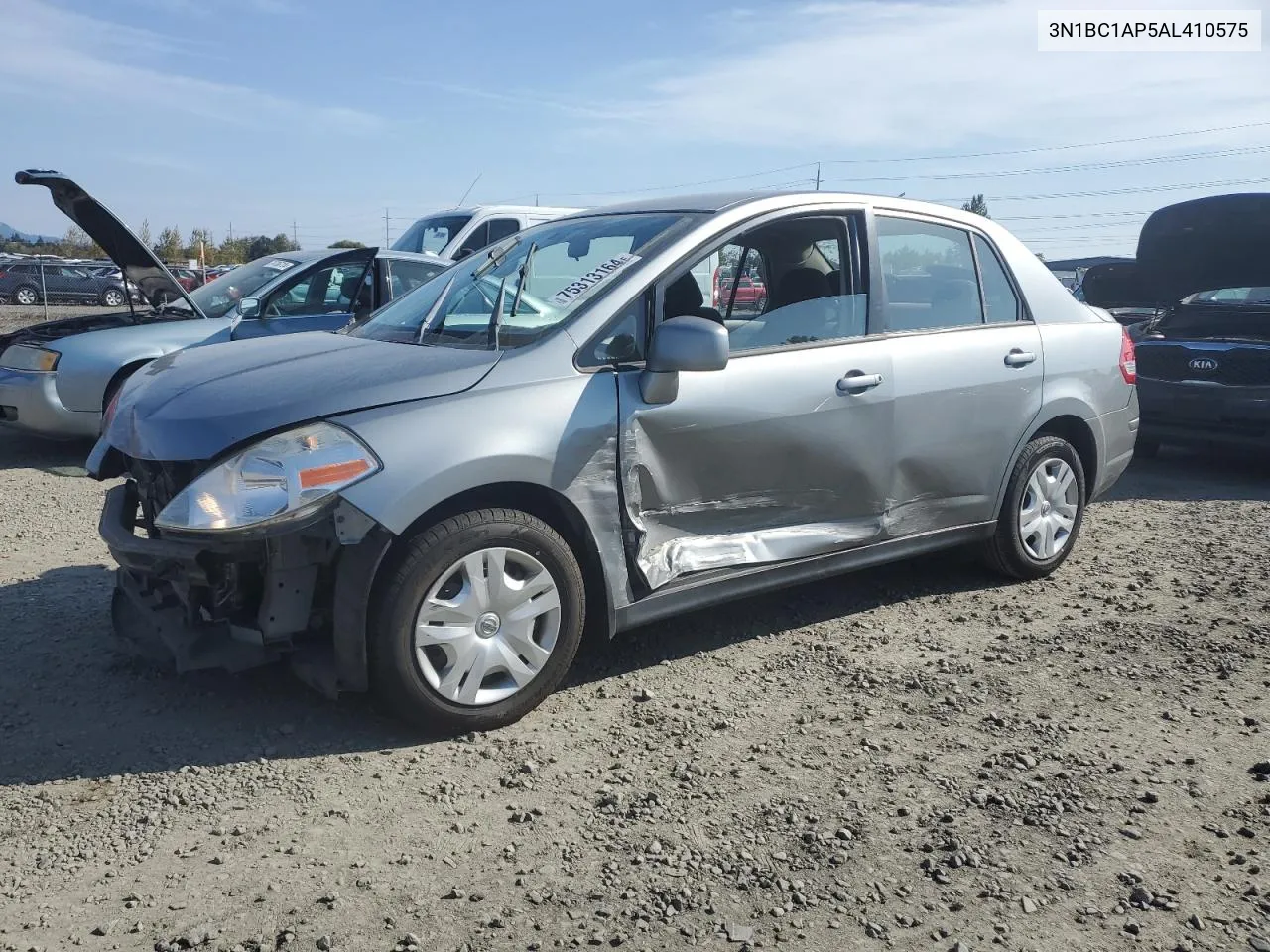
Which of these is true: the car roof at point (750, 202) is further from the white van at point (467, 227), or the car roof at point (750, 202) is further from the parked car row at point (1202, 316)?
the white van at point (467, 227)

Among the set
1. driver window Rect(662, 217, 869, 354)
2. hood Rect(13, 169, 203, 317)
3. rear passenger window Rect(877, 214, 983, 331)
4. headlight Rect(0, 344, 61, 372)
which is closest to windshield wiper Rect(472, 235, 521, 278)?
driver window Rect(662, 217, 869, 354)

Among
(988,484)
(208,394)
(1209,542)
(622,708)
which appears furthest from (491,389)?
(1209,542)

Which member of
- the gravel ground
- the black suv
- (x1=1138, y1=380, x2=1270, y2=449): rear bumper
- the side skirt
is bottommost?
the gravel ground

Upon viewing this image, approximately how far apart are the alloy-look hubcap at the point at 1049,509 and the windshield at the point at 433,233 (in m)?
8.55

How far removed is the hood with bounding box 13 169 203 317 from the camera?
6.64 meters

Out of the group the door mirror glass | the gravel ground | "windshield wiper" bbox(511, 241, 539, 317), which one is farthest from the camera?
"windshield wiper" bbox(511, 241, 539, 317)

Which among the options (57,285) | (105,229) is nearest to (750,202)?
(105,229)

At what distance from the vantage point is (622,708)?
387cm

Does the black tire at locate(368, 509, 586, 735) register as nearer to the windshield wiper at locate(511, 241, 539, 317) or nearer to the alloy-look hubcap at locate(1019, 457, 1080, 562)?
the windshield wiper at locate(511, 241, 539, 317)

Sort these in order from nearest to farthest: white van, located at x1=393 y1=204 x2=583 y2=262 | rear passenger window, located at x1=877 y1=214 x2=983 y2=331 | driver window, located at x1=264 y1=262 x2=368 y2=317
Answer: rear passenger window, located at x1=877 y1=214 x2=983 y2=331, driver window, located at x1=264 y1=262 x2=368 y2=317, white van, located at x1=393 y1=204 x2=583 y2=262

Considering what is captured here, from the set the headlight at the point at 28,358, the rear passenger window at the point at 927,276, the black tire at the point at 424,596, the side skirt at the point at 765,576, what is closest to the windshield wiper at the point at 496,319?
the black tire at the point at 424,596

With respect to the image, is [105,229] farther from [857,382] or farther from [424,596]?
[857,382]

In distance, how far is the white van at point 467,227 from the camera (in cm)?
1218

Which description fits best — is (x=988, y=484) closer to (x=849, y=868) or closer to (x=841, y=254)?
(x=841, y=254)
